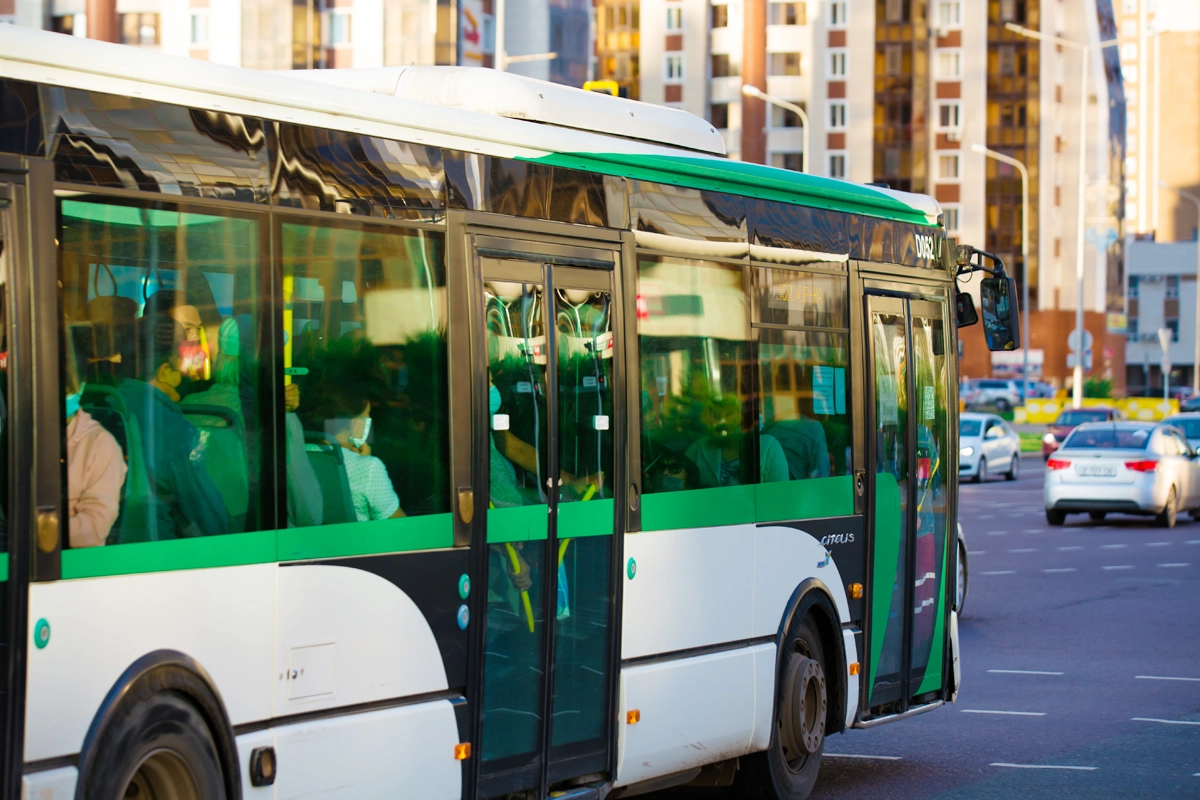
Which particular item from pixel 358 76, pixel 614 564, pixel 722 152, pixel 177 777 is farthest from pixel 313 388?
pixel 722 152

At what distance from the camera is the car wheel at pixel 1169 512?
91.1 ft

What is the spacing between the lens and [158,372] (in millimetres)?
5355

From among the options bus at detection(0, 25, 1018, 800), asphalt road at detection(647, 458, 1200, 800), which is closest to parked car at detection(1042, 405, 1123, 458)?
asphalt road at detection(647, 458, 1200, 800)

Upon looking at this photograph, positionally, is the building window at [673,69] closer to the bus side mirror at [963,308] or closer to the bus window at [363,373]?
the bus side mirror at [963,308]

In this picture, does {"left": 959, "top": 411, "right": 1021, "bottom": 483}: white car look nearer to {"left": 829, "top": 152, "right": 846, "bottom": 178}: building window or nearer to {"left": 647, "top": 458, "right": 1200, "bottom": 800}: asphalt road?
{"left": 647, "top": 458, "right": 1200, "bottom": 800}: asphalt road

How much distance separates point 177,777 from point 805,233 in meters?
4.68

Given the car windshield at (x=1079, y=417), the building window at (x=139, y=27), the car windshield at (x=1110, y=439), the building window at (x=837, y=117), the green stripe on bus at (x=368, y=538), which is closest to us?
the green stripe on bus at (x=368, y=538)

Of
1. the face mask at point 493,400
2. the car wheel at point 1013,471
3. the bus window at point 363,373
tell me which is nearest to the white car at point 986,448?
the car wheel at point 1013,471

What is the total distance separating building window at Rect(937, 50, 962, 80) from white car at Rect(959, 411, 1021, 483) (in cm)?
6936

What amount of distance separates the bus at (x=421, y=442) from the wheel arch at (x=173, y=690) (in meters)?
0.01

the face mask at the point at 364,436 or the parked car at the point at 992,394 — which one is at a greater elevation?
the face mask at the point at 364,436

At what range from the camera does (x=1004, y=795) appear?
28.9ft

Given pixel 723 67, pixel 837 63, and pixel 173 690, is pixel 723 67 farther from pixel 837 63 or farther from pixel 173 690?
pixel 173 690

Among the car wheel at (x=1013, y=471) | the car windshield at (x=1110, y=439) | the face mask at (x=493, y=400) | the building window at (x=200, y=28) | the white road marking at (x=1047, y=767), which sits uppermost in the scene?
the building window at (x=200, y=28)
